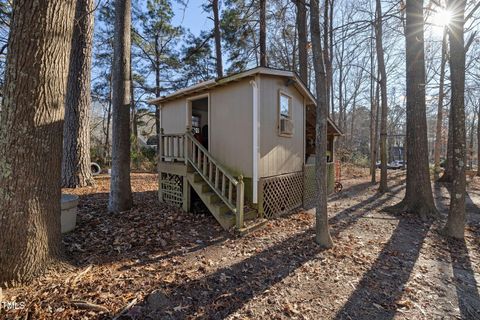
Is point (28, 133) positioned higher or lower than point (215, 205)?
higher

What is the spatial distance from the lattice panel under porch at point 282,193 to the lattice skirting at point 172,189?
238 cm

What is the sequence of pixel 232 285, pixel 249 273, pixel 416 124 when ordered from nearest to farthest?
1. pixel 232 285
2. pixel 249 273
3. pixel 416 124

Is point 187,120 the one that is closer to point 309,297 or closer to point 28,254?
point 28,254

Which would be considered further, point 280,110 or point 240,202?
point 280,110

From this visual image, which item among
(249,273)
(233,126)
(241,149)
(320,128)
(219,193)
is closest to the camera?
Answer: (249,273)

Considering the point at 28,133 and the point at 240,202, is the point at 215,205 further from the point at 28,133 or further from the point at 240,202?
the point at 28,133

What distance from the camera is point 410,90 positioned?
6.97 m

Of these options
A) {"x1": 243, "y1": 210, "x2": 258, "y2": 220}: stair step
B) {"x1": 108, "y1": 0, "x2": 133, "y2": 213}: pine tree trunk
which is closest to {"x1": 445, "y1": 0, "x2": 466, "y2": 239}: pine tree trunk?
{"x1": 243, "y1": 210, "x2": 258, "y2": 220}: stair step

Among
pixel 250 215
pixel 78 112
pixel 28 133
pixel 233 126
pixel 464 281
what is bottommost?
pixel 464 281

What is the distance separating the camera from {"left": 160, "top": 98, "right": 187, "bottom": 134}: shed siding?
296 inches

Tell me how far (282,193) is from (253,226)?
77.3 inches

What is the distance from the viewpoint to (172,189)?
6859mm

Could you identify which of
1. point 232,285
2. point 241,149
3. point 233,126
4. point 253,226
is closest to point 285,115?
point 233,126

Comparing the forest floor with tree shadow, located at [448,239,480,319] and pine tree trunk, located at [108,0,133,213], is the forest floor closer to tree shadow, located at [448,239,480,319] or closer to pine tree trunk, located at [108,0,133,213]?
tree shadow, located at [448,239,480,319]
